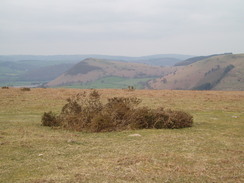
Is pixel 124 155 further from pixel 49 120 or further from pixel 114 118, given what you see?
pixel 49 120

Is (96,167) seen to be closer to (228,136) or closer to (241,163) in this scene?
(241,163)

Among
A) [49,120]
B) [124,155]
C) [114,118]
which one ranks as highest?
[114,118]

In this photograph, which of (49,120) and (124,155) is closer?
(124,155)

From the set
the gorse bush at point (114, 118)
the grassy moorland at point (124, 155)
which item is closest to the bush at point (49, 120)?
the gorse bush at point (114, 118)

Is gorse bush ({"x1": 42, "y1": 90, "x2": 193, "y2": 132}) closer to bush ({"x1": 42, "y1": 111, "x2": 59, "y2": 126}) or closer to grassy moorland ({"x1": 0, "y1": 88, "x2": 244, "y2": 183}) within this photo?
bush ({"x1": 42, "y1": 111, "x2": 59, "y2": 126})

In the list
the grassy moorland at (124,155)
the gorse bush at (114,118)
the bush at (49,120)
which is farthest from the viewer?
the bush at (49,120)

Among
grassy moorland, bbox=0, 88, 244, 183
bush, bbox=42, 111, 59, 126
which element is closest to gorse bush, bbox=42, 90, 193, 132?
bush, bbox=42, 111, 59, 126

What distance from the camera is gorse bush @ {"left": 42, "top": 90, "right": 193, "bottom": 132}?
16.1 meters

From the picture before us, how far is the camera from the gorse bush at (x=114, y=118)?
1606 cm

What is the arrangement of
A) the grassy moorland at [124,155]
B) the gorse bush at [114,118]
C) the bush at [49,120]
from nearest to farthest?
the grassy moorland at [124,155]
the gorse bush at [114,118]
the bush at [49,120]

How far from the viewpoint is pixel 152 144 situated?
40.2ft

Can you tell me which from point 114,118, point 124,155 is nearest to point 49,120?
point 114,118

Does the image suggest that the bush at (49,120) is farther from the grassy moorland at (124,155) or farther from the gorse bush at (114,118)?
the grassy moorland at (124,155)

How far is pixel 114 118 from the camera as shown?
54.5 feet
